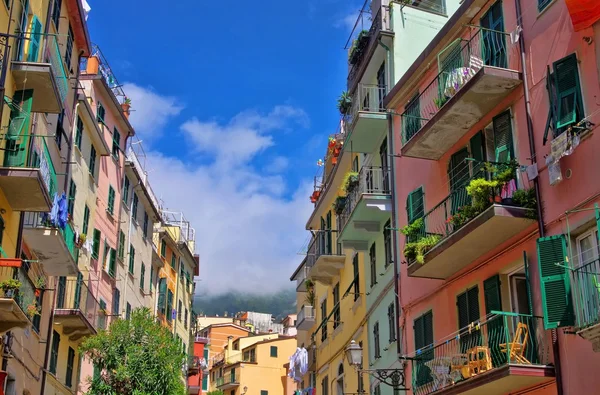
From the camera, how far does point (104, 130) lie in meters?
36.0

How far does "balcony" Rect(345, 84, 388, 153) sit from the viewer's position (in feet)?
Answer: 86.2

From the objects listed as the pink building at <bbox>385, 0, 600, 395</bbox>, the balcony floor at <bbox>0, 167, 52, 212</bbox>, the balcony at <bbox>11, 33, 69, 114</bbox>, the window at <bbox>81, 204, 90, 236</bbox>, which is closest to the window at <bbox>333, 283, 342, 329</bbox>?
the window at <bbox>81, 204, 90, 236</bbox>

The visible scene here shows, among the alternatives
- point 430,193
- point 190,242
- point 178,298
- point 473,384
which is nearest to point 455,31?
point 430,193

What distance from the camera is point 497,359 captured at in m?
16.5

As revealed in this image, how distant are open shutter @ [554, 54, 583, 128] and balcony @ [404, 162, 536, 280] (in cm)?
188

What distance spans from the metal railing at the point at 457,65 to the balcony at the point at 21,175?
376 inches

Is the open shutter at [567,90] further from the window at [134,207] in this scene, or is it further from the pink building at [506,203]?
the window at [134,207]

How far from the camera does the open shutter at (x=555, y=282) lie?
47.9ft

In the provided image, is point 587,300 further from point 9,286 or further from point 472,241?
point 9,286

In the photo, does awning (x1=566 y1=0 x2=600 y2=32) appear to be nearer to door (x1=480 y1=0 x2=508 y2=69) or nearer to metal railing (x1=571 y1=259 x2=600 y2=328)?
door (x1=480 y1=0 x2=508 y2=69)

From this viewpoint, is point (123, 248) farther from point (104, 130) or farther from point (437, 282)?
point (437, 282)

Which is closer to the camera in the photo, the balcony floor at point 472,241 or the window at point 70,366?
the balcony floor at point 472,241

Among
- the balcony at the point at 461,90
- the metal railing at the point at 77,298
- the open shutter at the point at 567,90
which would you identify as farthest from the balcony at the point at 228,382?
the open shutter at the point at 567,90

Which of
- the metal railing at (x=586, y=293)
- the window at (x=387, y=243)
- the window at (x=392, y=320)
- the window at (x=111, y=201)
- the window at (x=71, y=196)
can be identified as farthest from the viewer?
the window at (x=111, y=201)
